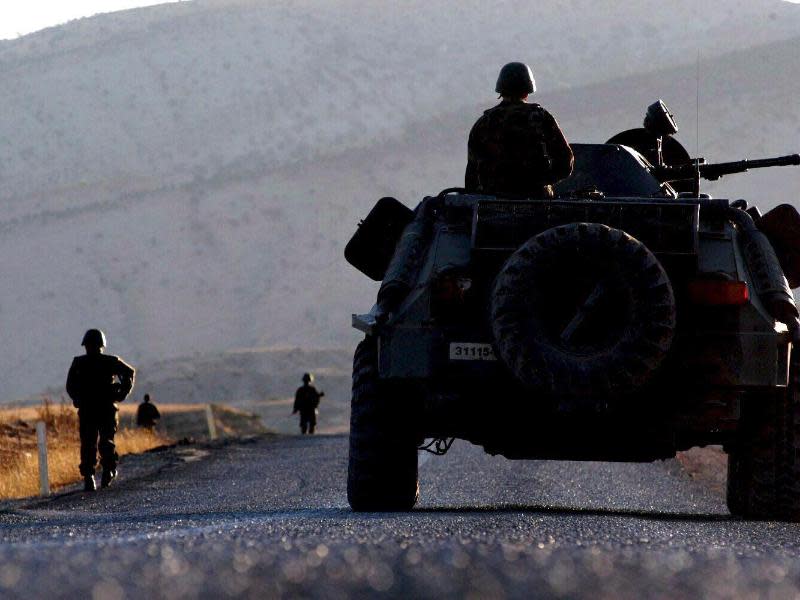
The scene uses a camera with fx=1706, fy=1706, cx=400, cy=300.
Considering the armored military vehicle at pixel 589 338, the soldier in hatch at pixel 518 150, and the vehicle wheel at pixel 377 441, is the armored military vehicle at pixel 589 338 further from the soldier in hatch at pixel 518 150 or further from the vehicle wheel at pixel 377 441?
the soldier in hatch at pixel 518 150

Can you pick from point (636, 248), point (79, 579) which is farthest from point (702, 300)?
point (79, 579)

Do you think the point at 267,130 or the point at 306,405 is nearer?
the point at 306,405

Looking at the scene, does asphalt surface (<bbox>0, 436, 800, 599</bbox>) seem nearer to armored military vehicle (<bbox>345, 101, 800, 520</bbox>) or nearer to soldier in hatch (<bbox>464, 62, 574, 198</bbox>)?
armored military vehicle (<bbox>345, 101, 800, 520</bbox>)

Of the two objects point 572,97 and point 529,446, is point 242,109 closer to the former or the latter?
point 572,97

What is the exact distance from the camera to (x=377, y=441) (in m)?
9.88

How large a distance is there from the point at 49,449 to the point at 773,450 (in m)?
15.2

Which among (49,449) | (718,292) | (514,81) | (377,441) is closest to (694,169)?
(514,81)

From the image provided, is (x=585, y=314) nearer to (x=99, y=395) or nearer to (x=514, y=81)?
(x=514, y=81)

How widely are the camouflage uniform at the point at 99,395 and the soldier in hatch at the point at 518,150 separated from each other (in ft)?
23.6

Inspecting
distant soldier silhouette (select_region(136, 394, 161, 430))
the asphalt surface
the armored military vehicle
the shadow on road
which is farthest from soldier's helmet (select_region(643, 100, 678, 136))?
distant soldier silhouette (select_region(136, 394, 161, 430))

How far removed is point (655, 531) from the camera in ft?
25.3

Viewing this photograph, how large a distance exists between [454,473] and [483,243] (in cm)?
722

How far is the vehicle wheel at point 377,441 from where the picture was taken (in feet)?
32.4

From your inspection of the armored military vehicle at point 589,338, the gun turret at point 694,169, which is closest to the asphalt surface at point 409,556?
the armored military vehicle at point 589,338
